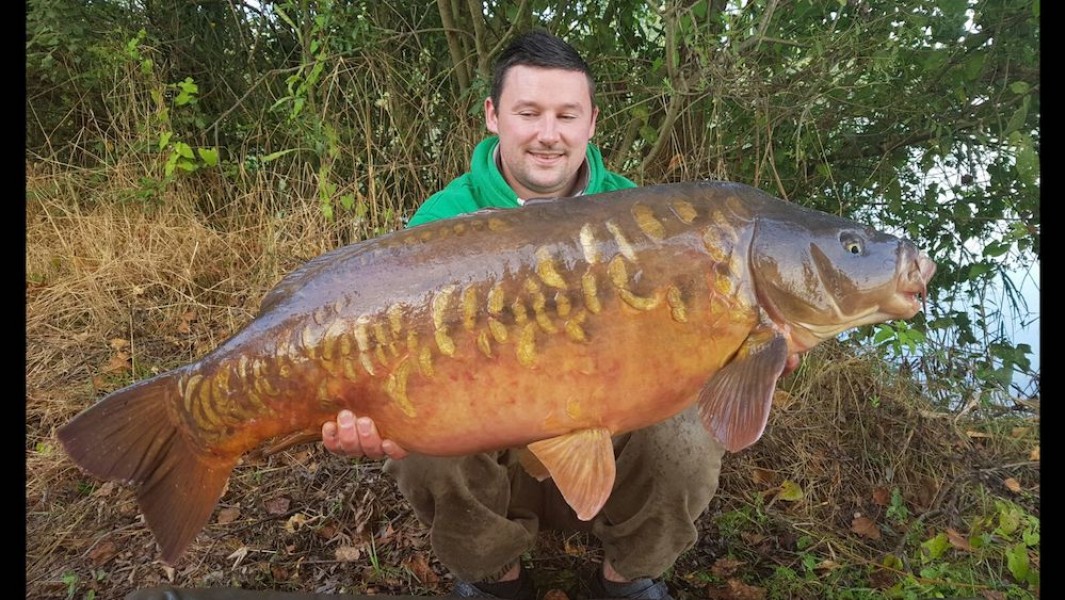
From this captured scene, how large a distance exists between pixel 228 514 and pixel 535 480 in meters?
0.88

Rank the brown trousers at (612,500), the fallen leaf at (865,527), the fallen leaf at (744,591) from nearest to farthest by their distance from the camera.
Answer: the brown trousers at (612,500) < the fallen leaf at (744,591) < the fallen leaf at (865,527)

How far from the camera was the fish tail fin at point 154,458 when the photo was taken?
1.14 meters

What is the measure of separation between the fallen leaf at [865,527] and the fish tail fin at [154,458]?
1.52 meters

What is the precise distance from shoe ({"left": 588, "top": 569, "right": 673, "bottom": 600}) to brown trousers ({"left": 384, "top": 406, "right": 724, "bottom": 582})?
0.13ft

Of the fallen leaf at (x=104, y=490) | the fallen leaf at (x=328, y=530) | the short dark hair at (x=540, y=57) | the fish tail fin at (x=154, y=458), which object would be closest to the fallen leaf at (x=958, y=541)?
the short dark hair at (x=540, y=57)

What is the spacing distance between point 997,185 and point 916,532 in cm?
106

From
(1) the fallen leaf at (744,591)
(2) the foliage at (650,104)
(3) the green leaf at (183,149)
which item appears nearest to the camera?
(1) the fallen leaf at (744,591)

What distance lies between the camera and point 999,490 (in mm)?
2043

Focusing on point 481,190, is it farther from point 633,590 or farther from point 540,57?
point 633,590

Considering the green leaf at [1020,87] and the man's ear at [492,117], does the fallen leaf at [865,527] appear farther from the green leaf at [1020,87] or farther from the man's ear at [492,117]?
the man's ear at [492,117]

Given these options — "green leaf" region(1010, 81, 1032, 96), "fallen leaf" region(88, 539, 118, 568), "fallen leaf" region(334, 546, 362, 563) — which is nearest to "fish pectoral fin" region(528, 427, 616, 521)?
"fallen leaf" region(334, 546, 362, 563)

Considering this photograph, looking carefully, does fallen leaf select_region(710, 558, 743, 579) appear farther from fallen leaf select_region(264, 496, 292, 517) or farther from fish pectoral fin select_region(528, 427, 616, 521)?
fallen leaf select_region(264, 496, 292, 517)

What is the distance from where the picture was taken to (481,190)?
5.49 feet
